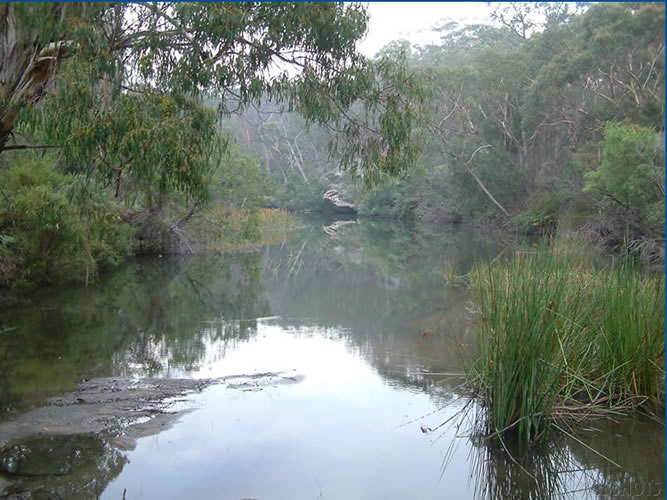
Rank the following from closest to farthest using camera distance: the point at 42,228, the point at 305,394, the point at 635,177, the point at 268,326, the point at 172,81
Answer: the point at 172,81, the point at 305,394, the point at 268,326, the point at 42,228, the point at 635,177

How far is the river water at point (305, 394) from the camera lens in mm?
4453

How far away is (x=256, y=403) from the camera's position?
19.7 ft

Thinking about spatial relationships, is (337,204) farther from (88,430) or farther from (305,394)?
(88,430)

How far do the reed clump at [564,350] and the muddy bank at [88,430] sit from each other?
246cm

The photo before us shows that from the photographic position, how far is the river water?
14.6 feet

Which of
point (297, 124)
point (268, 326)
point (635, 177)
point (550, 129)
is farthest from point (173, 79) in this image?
point (297, 124)

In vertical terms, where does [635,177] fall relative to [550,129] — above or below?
below

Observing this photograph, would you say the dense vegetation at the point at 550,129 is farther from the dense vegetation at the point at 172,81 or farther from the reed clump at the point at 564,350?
the reed clump at the point at 564,350

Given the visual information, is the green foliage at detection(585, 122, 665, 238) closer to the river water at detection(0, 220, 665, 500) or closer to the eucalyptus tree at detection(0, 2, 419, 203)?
the river water at detection(0, 220, 665, 500)

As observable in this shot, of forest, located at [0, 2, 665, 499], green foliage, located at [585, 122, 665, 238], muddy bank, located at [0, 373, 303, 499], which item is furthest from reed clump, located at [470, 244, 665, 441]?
green foliage, located at [585, 122, 665, 238]

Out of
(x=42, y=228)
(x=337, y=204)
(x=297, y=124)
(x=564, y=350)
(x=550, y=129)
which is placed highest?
(x=297, y=124)

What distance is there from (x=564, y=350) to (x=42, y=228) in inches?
299

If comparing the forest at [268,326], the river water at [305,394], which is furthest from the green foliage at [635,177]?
the forest at [268,326]

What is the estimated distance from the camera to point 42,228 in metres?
9.85
